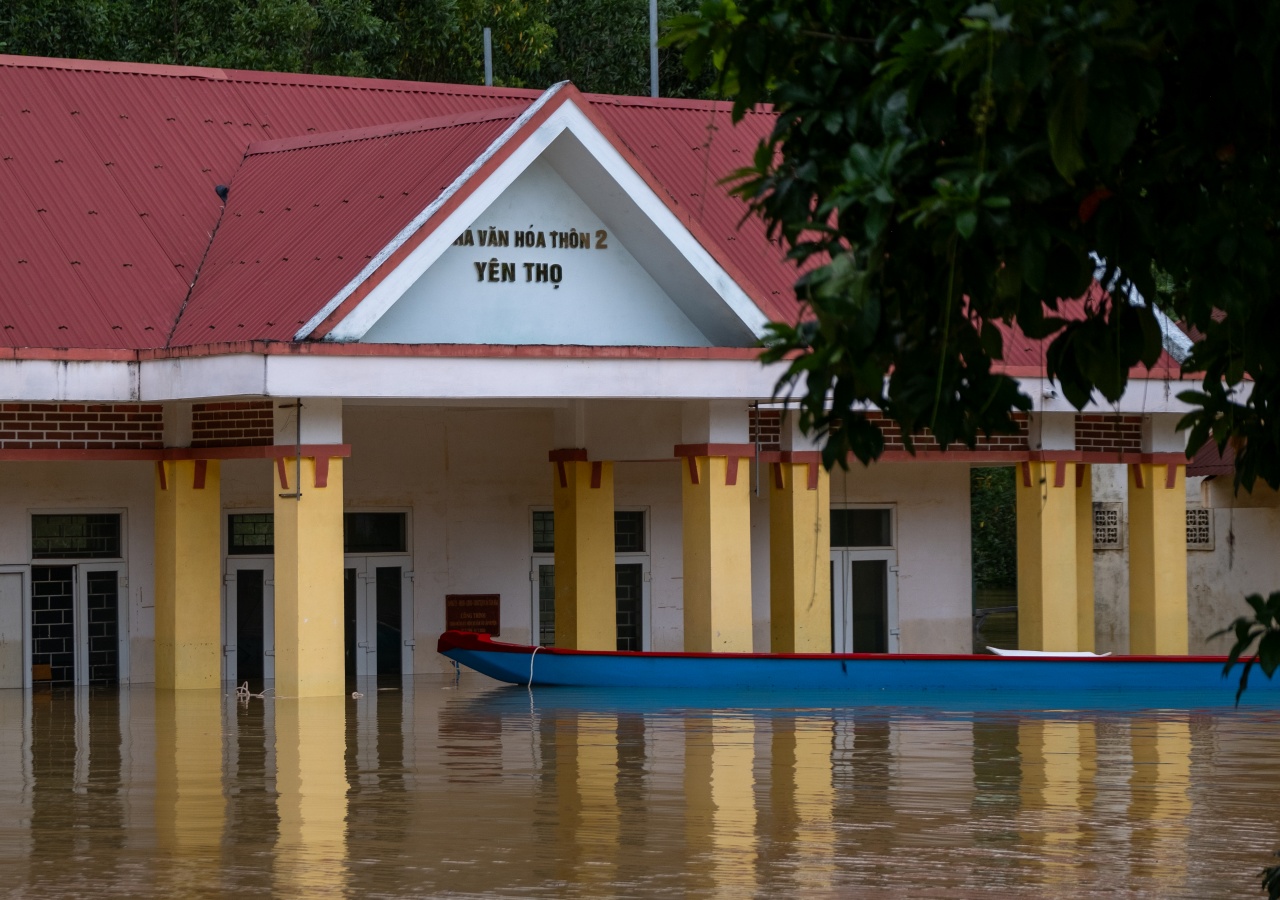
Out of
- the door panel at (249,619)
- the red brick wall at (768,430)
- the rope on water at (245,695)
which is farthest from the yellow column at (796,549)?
the door panel at (249,619)

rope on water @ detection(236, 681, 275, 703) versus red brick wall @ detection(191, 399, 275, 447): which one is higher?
red brick wall @ detection(191, 399, 275, 447)

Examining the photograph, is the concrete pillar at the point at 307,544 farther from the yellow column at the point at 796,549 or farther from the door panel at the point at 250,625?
the yellow column at the point at 796,549

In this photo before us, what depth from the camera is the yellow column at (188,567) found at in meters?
20.1

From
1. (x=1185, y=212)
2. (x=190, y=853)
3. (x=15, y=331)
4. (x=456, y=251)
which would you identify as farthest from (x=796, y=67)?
(x=15, y=331)

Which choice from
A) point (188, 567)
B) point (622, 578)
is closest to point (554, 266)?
point (188, 567)

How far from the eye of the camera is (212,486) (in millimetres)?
20219

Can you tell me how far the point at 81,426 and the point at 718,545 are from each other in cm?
617

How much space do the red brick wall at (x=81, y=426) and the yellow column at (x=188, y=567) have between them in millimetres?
369

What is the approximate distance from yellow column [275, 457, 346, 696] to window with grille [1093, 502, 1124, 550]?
52.0 ft

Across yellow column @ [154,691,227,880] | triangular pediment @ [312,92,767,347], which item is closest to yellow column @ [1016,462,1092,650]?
triangular pediment @ [312,92,767,347]

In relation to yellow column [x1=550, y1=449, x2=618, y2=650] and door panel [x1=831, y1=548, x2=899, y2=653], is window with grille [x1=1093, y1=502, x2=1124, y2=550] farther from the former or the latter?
yellow column [x1=550, y1=449, x2=618, y2=650]

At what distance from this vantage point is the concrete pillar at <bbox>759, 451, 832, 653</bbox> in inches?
843

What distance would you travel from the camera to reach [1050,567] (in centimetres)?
2278

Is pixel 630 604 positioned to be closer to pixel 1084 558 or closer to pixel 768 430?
pixel 768 430
